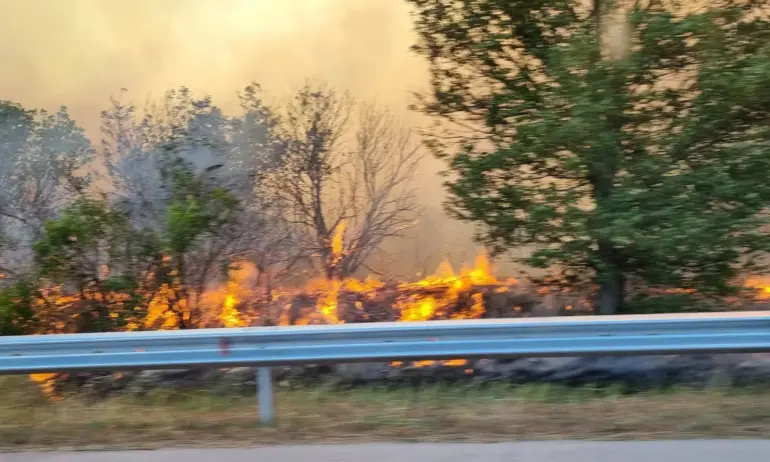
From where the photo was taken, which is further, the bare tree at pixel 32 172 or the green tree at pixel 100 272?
the bare tree at pixel 32 172

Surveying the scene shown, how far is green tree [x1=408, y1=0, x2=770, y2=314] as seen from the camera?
7.49 m

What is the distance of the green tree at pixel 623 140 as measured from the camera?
749cm

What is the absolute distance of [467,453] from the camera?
13.0 ft

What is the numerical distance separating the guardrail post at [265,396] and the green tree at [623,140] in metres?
4.54

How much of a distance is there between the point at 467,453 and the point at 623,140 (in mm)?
5233

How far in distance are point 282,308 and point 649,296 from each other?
5.29 meters

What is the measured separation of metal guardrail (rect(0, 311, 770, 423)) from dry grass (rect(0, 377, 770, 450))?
0.39 metres

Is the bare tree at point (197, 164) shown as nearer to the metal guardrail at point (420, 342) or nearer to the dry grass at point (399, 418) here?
the dry grass at point (399, 418)

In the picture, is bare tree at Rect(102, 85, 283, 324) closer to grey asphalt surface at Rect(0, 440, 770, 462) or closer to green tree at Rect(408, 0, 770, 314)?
green tree at Rect(408, 0, 770, 314)

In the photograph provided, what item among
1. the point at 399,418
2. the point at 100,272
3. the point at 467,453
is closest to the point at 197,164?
the point at 100,272

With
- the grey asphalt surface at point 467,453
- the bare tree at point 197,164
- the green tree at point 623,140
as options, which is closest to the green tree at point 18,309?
the bare tree at point 197,164

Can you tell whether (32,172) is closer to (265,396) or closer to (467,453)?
(265,396)

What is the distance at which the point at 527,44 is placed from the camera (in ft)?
28.3

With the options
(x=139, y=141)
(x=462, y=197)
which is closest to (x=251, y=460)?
(x=462, y=197)
